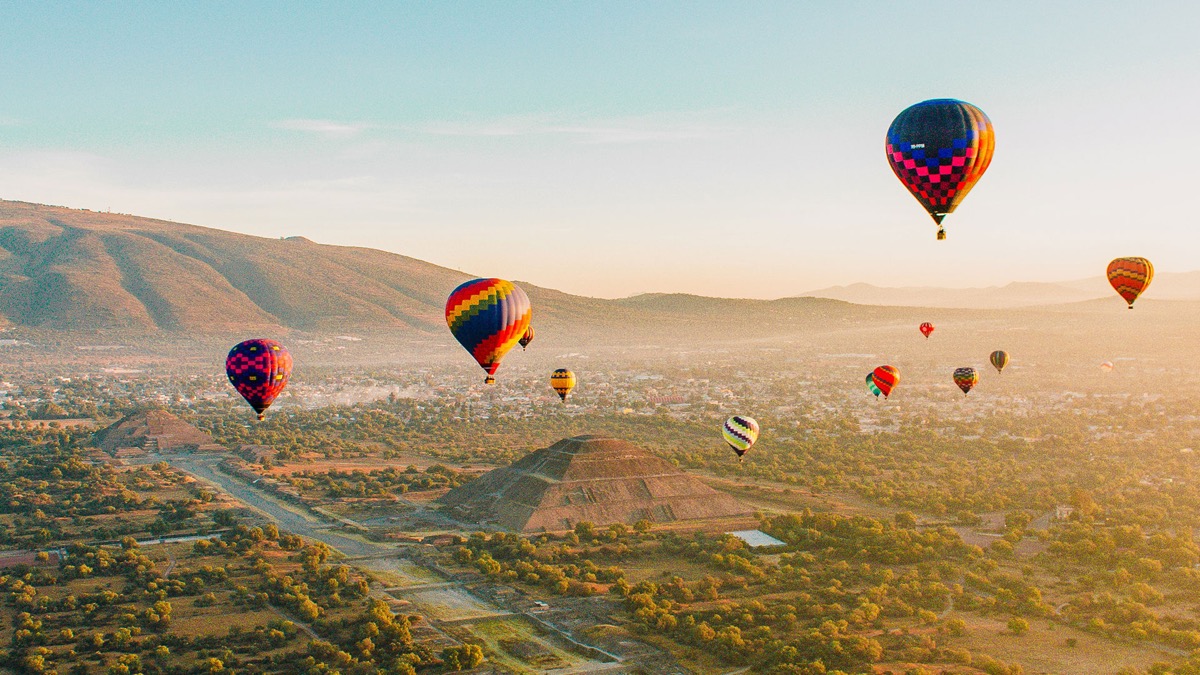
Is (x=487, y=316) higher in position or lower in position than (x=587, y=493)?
higher

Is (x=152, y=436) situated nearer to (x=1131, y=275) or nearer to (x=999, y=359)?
(x=999, y=359)

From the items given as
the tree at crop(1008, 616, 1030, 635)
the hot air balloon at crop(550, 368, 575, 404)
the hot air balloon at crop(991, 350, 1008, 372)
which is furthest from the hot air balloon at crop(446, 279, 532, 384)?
the hot air balloon at crop(991, 350, 1008, 372)

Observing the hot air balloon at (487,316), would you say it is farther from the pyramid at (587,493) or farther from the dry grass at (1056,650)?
the dry grass at (1056,650)

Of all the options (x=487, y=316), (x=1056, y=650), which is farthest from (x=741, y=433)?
(x=1056, y=650)

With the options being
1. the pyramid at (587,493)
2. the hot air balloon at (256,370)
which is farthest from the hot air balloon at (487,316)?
the pyramid at (587,493)

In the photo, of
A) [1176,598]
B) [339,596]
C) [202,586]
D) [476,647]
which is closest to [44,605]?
[202,586]

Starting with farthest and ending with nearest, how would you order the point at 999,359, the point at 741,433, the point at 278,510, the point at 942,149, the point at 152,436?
the point at 999,359 → the point at 152,436 → the point at 278,510 → the point at 741,433 → the point at 942,149

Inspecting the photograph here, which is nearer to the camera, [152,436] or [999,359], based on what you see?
[152,436]
